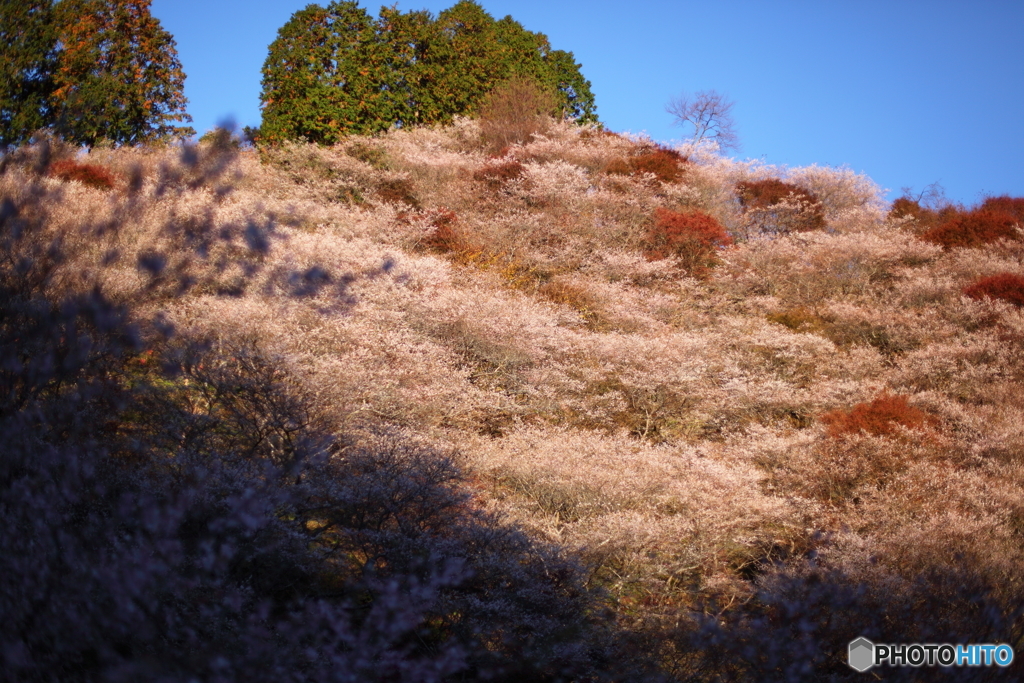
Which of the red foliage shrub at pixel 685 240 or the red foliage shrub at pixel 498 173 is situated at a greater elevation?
the red foliage shrub at pixel 498 173

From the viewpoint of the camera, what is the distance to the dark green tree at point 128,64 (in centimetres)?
1206

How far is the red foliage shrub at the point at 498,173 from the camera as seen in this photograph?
15008mm

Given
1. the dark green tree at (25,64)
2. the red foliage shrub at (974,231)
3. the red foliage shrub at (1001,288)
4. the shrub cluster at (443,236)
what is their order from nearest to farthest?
1. the dark green tree at (25,64)
2. the red foliage shrub at (1001,288)
3. the shrub cluster at (443,236)
4. the red foliage shrub at (974,231)

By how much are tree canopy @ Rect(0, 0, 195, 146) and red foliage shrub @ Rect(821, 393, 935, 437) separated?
875 cm

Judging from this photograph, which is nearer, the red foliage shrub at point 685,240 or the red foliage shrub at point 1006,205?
the red foliage shrub at point 685,240

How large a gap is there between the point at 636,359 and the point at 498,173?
23.2ft

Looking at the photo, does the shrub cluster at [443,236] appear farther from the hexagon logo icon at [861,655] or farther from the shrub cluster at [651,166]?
the hexagon logo icon at [861,655]

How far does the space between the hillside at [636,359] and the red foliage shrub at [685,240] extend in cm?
7

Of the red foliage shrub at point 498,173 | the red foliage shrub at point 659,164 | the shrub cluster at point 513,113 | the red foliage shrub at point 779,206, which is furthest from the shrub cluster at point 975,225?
the shrub cluster at point 513,113

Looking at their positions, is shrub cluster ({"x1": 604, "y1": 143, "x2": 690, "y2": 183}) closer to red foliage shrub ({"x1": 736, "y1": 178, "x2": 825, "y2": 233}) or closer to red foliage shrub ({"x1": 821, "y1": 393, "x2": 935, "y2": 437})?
red foliage shrub ({"x1": 736, "y1": 178, "x2": 825, "y2": 233})

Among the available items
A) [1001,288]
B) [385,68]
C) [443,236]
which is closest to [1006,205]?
[1001,288]

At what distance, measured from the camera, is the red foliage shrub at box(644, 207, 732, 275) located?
1418 cm

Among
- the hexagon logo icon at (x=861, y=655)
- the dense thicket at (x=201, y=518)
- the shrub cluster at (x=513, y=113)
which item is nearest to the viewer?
the dense thicket at (x=201, y=518)

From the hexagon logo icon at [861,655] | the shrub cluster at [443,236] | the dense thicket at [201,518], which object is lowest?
the hexagon logo icon at [861,655]
